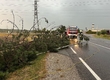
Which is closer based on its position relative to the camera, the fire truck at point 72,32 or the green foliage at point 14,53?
the green foliage at point 14,53

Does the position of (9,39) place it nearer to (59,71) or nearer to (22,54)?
(22,54)

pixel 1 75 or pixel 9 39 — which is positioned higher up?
pixel 9 39

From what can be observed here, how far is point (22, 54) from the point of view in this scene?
1355 centimetres

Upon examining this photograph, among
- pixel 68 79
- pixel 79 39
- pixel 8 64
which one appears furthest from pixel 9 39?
pixel 79 39

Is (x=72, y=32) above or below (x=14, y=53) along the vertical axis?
above

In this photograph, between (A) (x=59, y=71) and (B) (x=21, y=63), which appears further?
(B) (x=21, y=63)

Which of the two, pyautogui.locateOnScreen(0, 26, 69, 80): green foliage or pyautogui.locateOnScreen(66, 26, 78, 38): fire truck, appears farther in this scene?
pyautogui.locateOnScreen(66, 26, 78, 38): fire truck

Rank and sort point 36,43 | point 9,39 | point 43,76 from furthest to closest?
point 36,43
point 9,39
point 43,76

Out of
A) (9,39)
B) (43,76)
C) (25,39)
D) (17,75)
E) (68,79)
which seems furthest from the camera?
(25,39)

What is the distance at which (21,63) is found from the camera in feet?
42.9

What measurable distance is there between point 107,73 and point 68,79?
7.18 ft

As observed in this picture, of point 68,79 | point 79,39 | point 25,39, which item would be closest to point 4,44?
point 25,39

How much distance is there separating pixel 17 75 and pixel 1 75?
1.01 meters

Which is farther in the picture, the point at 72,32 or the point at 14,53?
the point at 72,32
